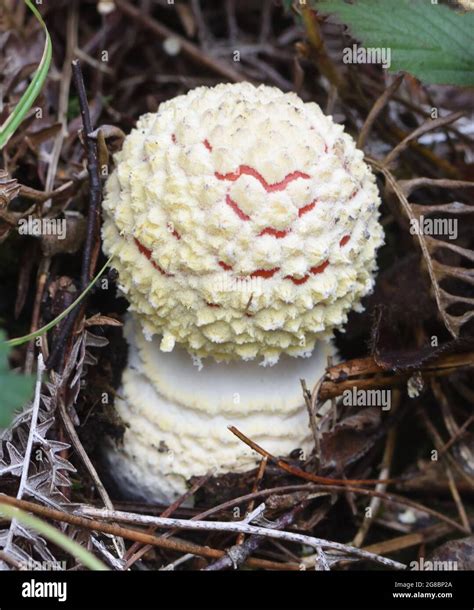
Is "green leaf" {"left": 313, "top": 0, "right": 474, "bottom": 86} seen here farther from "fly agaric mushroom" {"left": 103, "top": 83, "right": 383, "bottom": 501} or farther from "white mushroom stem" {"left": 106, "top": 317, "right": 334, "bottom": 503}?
"white mushroom stem" {"left": 106, "top": 317, "right": 334, "bottom": 503}

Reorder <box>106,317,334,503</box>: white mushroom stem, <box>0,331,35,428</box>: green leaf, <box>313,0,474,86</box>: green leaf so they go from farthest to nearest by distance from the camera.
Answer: <box>106,317,334,503</box>: white mushroom stem → <box>313,0,474,86</box>: green leaf → <box>0,331,35,428</box>: green leaf

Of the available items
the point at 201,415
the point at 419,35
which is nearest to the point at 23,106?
the point at 201,415

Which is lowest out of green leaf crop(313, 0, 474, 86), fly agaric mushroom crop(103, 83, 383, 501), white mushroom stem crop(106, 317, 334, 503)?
white mushroom stem crop(106, 317, 334, 503)

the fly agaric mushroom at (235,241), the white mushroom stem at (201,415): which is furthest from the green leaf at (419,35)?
the white mushroom stem at (201,415)

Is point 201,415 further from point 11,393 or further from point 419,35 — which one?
point 419,35

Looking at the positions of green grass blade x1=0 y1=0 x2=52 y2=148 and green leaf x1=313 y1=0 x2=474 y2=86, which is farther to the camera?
green leaf x1=313 y1=0 x2=474 y2=86

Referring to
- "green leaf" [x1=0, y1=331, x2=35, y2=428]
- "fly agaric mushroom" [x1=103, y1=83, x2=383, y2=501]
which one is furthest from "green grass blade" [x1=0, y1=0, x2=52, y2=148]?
"green leaf" [x1=0, y1=331, x2=35, y2=428]

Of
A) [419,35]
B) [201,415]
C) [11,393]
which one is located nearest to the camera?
[11,393]

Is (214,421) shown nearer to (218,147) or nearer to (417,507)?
(417,507)
